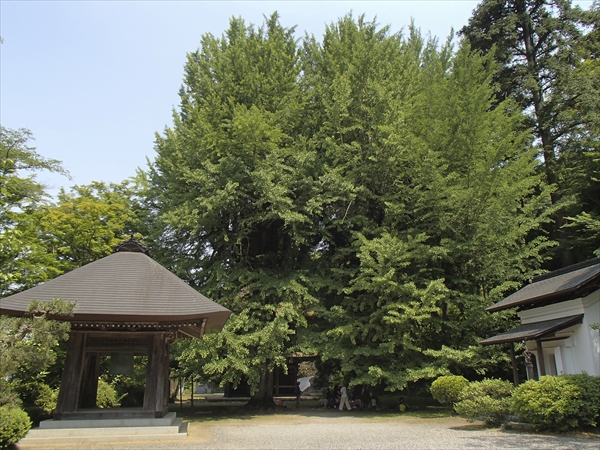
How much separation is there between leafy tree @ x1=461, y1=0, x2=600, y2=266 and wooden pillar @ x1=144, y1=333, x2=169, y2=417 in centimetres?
1786

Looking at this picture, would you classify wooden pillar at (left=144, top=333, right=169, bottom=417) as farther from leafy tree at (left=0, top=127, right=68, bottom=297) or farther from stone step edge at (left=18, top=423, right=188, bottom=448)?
leafy tree at (left=0, top=127, right=68, bottom=297)

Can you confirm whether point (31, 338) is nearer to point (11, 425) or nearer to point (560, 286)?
point (11, 425)

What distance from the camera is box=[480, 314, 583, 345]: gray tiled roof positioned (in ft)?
36.1

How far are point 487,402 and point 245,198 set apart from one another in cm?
1161

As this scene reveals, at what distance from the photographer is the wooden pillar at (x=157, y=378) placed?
36.1ft

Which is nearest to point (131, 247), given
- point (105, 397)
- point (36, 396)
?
point (36, 396)

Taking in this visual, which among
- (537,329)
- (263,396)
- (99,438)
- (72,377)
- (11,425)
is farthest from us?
(263,396)

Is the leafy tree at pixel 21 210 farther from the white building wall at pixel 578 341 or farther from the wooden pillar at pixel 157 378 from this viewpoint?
the white building wall at pixel 578 341

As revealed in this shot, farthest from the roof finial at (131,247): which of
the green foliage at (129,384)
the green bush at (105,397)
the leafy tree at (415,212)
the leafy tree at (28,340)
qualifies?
the leafy tree at (415,212)

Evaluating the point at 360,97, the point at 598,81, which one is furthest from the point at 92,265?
the point at 598,81

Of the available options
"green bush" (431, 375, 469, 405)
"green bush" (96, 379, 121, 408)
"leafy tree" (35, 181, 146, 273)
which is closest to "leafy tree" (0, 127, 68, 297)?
"leafy tree" (35, 181, 146, 273)

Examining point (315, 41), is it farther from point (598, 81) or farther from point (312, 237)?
point (598, 81)

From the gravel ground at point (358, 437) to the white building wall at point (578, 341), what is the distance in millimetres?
2622

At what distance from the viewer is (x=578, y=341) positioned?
11266 millimetres
